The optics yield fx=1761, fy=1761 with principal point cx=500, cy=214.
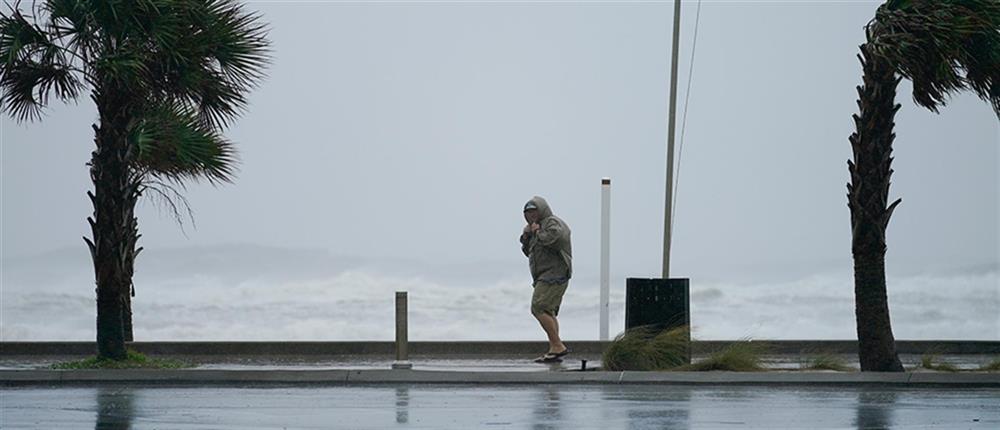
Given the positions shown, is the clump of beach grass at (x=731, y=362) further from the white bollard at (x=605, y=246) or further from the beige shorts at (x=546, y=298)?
the white bollard at (x=605, y=246)

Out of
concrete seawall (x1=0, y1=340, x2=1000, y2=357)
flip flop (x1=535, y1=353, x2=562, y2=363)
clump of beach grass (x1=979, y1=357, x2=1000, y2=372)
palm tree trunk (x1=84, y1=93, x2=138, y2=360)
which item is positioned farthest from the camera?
concrete seawall (x1=0, y1=340, x2=1000, y2=357)

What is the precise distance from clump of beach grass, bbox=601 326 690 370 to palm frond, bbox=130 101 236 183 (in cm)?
554

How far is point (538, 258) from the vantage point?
66.0ft


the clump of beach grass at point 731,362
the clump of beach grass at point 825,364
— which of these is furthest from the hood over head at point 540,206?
the clump of beach grass at point 825,364

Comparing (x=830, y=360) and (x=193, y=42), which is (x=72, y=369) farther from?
(x=830, y=360)

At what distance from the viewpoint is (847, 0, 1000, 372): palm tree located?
16984mm

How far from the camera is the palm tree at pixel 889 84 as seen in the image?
55.7 ft

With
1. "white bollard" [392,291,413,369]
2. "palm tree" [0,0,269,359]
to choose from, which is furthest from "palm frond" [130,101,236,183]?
"white bollard" [392,291,413,369]

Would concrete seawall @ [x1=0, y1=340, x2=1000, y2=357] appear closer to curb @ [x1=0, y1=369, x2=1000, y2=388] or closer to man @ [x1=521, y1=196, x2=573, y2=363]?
man @ [x1=521, y1=196, x2=573, y2=363]

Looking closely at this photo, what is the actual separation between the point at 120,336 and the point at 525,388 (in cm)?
520

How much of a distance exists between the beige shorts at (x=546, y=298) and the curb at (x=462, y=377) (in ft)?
7.26

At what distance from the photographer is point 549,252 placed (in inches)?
792

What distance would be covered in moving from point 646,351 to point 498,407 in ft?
14.3

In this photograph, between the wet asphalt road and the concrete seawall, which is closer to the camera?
the wet asphalt road
